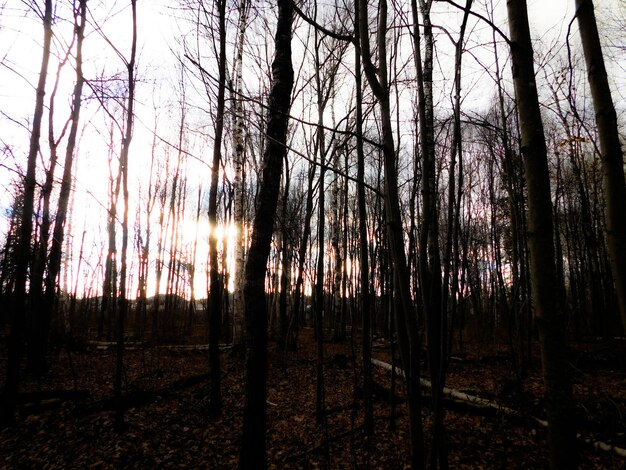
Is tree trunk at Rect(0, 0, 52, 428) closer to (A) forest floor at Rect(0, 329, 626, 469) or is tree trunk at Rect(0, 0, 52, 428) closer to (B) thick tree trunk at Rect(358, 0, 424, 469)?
(A) forest floor at Rect(0, 329, 626, 469)

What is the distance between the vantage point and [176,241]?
70.0 feet

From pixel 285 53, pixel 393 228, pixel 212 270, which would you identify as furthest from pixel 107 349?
pixel 393 228

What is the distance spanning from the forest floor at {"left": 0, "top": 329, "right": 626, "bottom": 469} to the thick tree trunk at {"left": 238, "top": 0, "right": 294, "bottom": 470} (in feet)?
1.76

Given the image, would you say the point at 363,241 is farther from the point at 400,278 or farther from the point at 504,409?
the point at 504,409

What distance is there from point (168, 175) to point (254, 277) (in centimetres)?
1973

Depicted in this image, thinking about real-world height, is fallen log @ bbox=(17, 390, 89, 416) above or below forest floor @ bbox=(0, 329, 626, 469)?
above

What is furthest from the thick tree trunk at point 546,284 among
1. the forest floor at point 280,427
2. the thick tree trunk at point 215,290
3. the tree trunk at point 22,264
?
the tree trunk at point 22,264

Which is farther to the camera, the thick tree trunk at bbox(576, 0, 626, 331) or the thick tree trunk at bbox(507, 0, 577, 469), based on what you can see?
the thick tree trunk at bbox(576, 0, 626, 331)

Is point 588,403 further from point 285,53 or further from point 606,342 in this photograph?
point 606,342

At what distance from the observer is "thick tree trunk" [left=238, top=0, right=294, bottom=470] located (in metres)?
2.53

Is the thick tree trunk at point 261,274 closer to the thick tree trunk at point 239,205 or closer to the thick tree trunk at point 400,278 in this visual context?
the thick tree trunk at point 400,278

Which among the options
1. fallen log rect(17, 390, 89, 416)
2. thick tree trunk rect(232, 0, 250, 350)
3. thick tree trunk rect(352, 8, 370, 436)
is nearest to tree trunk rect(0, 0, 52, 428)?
fallen log rect(17, 390, 89, 416)

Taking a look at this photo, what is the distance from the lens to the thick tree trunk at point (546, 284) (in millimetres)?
892

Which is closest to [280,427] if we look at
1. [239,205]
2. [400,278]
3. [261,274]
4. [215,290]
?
[215,290]
